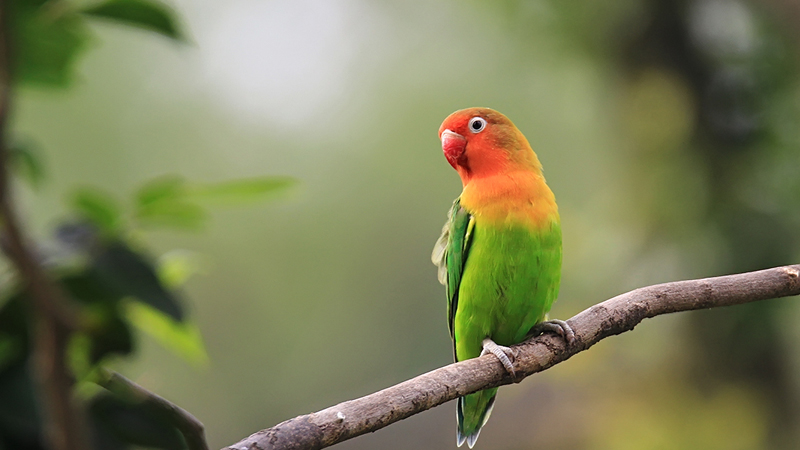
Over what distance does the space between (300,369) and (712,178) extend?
9.17 metres

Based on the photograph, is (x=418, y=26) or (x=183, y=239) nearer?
(x=418, y=26)

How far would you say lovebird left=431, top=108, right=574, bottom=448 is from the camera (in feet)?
8.84

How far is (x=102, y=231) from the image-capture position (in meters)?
0.98

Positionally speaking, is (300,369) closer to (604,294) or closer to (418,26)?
(418,26)

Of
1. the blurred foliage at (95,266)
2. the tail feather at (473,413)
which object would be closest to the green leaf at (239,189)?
the blurred foliage at (95,266)

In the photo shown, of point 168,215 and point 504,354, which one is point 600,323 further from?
point 168,215

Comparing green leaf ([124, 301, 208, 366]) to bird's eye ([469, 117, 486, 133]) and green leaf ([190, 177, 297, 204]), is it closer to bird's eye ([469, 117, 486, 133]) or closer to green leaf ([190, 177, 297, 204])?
green leaf ([190, 177, 297, 204])

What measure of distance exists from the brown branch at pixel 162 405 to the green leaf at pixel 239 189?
0.27 m

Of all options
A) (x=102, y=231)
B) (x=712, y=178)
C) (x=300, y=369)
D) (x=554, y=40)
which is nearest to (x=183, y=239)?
(x=300, y=369)

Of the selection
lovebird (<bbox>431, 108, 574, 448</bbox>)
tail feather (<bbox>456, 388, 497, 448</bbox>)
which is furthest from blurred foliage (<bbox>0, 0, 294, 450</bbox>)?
tail feather (<bbox>456, 388, 497, 448</bbox>)

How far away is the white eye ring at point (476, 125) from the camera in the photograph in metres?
2.99

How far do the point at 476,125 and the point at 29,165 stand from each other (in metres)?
2.20

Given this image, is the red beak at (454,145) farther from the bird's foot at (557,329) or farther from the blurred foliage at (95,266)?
the blurred foliage at (95,266)

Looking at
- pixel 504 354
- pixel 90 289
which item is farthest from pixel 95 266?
pixel 504 354
